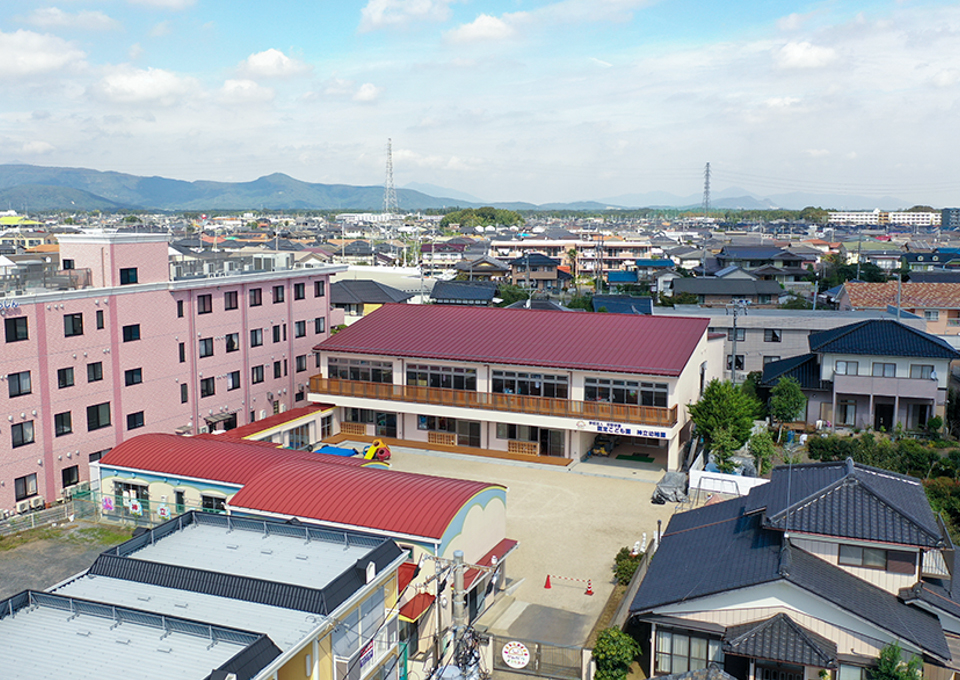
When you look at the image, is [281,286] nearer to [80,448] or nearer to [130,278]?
[130,278]

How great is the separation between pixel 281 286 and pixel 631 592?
65.6 feet

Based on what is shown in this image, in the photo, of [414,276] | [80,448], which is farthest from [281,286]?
[414,276]

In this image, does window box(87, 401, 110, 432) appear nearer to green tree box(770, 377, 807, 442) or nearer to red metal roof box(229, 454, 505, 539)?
red metal roof box(229, 454, 505, 539)

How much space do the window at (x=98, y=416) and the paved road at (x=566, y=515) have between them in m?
9.29

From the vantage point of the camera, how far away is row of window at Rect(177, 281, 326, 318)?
27.9 meters

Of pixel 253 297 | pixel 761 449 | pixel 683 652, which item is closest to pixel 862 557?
pixel 683 652

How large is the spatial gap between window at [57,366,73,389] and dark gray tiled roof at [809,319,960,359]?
26452mm

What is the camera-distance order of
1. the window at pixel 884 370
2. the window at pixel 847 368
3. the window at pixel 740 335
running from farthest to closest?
the window at pixel 740 335, the window at pixel 847 368, the window at pixel 884 370

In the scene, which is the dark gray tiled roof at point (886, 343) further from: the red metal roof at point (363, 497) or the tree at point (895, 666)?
the tree at point (895, 666)

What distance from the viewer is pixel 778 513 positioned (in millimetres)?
13930

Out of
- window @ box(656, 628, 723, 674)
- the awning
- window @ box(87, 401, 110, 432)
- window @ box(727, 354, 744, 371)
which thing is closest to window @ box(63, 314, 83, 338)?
window @ box(87, 401, 110, 432)

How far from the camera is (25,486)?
2202 cm

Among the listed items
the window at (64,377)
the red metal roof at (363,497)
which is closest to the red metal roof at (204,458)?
the red metal roof at (363,497)

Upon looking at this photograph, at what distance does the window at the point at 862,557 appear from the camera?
43.8 ft
